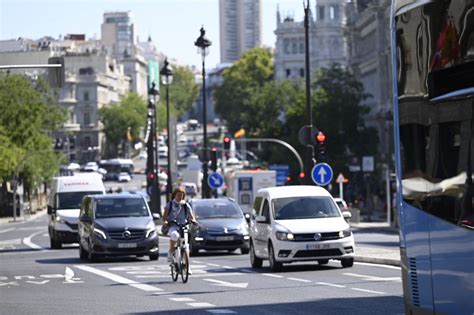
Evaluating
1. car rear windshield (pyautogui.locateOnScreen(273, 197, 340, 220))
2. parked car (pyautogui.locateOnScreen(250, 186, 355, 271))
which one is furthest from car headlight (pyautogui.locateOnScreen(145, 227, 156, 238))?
car rear windshield (pyautogui.locateOnScreen(273, 197, 340, 220))

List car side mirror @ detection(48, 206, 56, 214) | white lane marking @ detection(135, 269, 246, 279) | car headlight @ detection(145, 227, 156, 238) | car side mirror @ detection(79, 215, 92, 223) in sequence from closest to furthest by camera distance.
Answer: white lane marking @ detection(135, 269, 246, 279) → car headlight @ detection(145, 227, 156, 238) → car side mirror @ detection(79, 215, 92, 223) → car side mirror @ detection(48, 206, 56, 214)

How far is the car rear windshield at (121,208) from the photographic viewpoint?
38.7 metres

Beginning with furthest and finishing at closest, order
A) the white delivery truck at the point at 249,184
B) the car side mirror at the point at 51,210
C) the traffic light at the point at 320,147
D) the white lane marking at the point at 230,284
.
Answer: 1. the white delivery truck at the point at 249,184
2. the car side mirror at the point at 51,210
3. the traffic light at the point at 320,147
4. the white lane marking at the point at 230,284

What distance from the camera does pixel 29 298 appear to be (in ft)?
79.3

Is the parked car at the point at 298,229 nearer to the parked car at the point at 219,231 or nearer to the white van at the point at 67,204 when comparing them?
the parked car at the point at 219,231

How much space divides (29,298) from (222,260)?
14.0 meters

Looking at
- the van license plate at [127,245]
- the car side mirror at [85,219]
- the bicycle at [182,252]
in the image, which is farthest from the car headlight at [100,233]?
the bicycle at [182,252]

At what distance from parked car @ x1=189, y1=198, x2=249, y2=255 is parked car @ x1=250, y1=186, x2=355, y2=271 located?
295 inches

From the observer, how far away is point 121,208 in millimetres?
38938

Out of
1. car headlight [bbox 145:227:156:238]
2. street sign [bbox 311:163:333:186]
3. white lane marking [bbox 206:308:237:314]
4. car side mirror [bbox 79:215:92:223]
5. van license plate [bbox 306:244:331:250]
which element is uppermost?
street sign [bbox 311:163:333:186]

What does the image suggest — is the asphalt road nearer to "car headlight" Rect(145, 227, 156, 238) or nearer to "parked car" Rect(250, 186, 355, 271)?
"parked car" Rect(250, 186, 355, 271)

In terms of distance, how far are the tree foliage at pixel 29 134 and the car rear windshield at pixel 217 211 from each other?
2402 inches

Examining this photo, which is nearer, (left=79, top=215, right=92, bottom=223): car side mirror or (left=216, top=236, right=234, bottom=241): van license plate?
(left=79, top=215, right=92, bottom=223): car side mirror

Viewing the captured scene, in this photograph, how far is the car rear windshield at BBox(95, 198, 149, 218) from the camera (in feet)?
127
